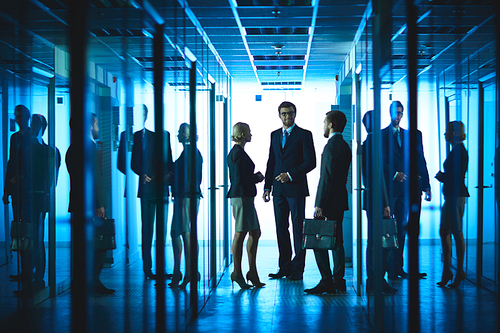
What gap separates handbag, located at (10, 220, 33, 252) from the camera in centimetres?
311

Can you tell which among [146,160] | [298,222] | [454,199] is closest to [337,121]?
[298,222]

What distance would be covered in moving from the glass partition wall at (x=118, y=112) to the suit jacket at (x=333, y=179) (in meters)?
1.19

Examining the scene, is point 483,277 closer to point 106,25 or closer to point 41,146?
point 106,25

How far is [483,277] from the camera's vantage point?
275 centimetres

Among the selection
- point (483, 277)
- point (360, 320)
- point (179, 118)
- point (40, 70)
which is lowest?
point (360, 320)

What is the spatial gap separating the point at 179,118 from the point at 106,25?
110 centimetres

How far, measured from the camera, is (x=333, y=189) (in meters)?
4.82

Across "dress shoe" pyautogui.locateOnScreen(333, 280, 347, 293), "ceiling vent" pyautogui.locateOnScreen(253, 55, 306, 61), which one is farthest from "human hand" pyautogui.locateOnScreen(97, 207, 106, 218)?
"ceiling vent" pyautogui.locateOnScreen(253, 55, 306, 61)

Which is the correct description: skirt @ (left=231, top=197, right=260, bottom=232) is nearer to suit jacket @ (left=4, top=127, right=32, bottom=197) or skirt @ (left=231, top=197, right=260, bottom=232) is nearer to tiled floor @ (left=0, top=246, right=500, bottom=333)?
tiled floor @ (left=0, top=246, right=500, bottom=333)

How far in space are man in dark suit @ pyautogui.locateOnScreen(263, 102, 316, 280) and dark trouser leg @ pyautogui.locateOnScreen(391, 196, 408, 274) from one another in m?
2.25

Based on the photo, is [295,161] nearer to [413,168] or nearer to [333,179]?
[333,179]

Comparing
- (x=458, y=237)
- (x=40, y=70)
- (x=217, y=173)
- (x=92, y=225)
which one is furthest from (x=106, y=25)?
(x=217, y=173)

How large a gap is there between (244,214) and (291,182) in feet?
2.29

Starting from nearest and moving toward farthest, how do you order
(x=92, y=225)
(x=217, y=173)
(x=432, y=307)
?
(x=92, y=225) → (x=432, y=307) → (x=217, y=173)
